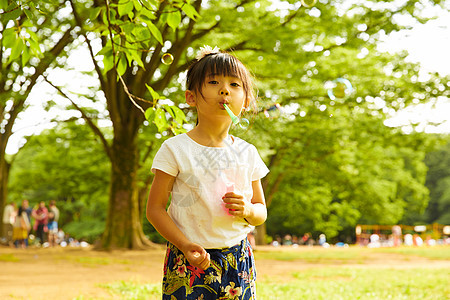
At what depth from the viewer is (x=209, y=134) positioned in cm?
221

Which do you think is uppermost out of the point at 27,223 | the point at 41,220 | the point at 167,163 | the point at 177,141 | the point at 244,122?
the point at 244,122

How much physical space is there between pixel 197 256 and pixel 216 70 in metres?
0.78

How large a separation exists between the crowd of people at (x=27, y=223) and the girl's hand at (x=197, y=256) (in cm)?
1519

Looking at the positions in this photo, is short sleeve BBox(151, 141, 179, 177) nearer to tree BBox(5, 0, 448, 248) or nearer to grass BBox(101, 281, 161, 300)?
grass BBox(101, 281, 161, 300)

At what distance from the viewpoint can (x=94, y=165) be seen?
23.0 metres

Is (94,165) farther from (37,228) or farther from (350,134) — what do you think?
(350,134)

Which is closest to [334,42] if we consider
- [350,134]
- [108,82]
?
[350,134]

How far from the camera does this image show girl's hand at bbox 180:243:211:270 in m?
1.92

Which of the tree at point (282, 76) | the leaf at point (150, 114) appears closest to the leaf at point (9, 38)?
the leaf at point (150, 114)

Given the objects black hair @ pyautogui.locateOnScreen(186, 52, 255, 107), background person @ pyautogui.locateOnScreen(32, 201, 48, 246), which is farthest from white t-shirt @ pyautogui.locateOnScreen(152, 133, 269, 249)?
background person @ pyautogui.locateOnScreen(32, 201, 48, 246)

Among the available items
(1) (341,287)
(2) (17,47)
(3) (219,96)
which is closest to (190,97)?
(3) (219,96)

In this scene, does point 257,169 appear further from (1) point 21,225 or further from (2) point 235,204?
(1) point 21,225

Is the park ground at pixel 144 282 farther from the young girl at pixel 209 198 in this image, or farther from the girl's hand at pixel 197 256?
the girl's hand at pixel 197 256

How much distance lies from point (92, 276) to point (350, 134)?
1142 cm
